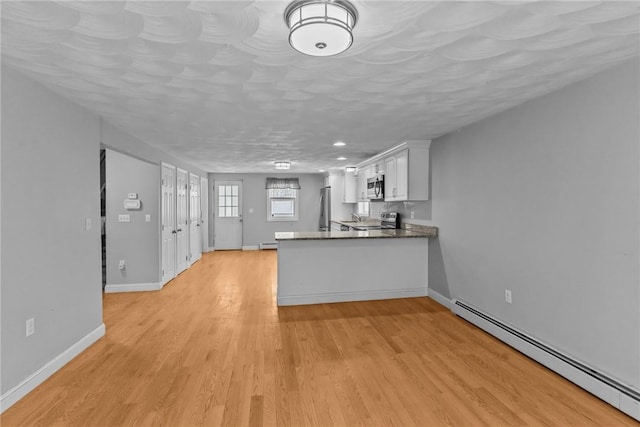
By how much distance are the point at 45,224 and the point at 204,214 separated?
6.08 meters

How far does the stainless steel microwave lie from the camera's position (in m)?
5.34

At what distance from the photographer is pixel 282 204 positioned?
9.20 metres

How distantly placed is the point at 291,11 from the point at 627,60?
217 centimetres

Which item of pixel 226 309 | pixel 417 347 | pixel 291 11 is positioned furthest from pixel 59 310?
pixel 417 347

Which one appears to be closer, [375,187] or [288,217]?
[375,187]

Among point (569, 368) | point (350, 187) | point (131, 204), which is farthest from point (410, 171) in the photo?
point (131, 204)

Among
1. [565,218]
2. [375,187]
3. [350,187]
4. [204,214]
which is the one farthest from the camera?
[204,214]

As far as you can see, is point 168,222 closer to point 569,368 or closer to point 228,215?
A: point 228,215

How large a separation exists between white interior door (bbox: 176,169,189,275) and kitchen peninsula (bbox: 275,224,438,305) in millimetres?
2544

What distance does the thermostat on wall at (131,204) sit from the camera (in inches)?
188

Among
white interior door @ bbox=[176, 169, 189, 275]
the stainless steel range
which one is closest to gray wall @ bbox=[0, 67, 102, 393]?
white interior door @ bbox=[176, 169, 189, 275]

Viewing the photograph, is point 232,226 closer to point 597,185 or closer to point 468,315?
point 468,315

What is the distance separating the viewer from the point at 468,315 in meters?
3.58

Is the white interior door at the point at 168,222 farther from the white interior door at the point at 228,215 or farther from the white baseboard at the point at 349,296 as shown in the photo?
the white interior door at the point at 228,215
